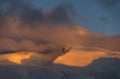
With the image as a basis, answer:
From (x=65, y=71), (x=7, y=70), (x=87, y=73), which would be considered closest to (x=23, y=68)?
(x=7, y=70)

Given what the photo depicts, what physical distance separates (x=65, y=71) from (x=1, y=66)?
31.1m

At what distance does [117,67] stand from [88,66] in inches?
828

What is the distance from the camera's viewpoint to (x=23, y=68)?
16862 cm

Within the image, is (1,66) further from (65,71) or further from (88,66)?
(88,66)

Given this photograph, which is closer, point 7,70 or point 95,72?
point 7,70

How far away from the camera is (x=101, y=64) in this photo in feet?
637

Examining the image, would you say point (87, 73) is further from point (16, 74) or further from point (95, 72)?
point (16, 74)

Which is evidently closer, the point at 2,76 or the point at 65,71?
the point at 2,76

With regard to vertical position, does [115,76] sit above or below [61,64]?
below

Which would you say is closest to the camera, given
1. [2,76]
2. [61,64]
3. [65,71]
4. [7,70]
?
[2,76]

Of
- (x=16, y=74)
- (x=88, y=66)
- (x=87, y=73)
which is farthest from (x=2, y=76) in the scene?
(x=88, y=66)

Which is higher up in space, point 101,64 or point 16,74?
point 101,64

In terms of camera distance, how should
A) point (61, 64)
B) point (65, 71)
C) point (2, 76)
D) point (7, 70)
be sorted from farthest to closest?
1. point (61, 64)
2. point (65, 71)
3. point (7, 70)
4. point (2, 76)

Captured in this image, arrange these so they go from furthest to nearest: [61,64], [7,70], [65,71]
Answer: [61,64] < [65,71] < [7,70]
